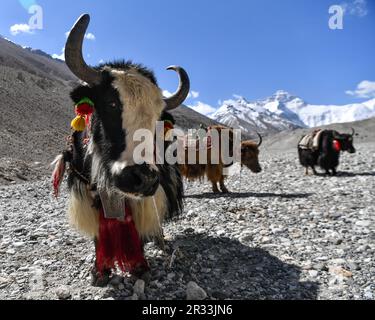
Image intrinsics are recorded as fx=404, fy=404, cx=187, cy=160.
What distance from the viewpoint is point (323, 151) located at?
12.3 m

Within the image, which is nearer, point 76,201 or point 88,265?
point 76,201

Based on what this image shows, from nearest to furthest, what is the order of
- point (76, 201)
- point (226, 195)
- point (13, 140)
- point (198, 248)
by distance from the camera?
1. point (76, 201)
2. point (198, 248)
3. point (226, 195)
4. point (13, 140)

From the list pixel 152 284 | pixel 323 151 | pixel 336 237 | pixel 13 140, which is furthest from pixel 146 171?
pixel 13 140

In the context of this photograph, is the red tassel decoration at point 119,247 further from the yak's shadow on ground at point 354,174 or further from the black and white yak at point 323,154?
the black and white yak at point 323,154

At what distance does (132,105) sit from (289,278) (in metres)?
2.27

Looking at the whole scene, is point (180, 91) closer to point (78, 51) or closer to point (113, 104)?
point (113, 104)

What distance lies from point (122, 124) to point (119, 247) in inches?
49.0

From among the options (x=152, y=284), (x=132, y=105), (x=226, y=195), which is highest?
(x=132, y=105)

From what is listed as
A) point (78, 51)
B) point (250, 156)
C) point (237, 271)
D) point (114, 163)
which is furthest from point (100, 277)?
point (250, 156)

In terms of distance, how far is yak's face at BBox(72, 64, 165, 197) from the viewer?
305 cm

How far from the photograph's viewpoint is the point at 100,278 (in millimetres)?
3809

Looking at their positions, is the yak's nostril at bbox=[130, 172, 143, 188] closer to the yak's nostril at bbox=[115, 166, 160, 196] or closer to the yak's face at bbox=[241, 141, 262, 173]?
the yak's nostril at bbox=[115, 166, 160, 196]

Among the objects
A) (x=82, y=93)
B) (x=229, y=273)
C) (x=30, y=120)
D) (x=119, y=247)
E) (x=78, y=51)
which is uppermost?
(x=30, y=120)
